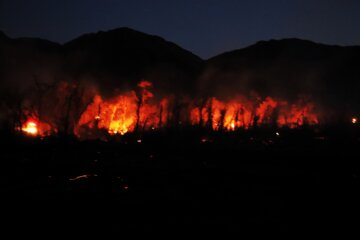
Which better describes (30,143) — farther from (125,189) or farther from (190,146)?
(125,189)

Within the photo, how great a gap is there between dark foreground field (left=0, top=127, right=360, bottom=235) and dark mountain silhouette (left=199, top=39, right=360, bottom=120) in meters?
54.5

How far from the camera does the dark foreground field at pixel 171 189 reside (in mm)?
11594

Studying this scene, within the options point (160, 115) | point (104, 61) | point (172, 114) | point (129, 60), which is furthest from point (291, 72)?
point (160, 115)

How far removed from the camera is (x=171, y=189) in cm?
1645

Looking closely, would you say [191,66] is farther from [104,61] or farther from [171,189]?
[171,189]

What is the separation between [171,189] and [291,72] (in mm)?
95094

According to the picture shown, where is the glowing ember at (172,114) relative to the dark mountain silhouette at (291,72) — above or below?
below

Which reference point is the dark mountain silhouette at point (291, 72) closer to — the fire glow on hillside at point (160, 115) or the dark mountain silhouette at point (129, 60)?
the dark mountain silhouette at point (129, 60)

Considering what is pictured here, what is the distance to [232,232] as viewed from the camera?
11.0 m

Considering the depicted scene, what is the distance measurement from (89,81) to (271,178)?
77.6 metres

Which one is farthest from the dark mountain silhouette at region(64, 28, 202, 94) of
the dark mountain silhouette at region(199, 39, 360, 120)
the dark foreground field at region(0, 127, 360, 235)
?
the dark foreground field at region(0, 127, 360, 235)

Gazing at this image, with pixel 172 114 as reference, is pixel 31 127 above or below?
below

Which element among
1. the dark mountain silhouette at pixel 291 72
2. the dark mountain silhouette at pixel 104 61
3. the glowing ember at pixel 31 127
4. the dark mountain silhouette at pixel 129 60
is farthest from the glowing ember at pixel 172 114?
the dark mountain silhouette at pixel 129 60

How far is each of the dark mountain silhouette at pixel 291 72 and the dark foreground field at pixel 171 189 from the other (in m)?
54.5
